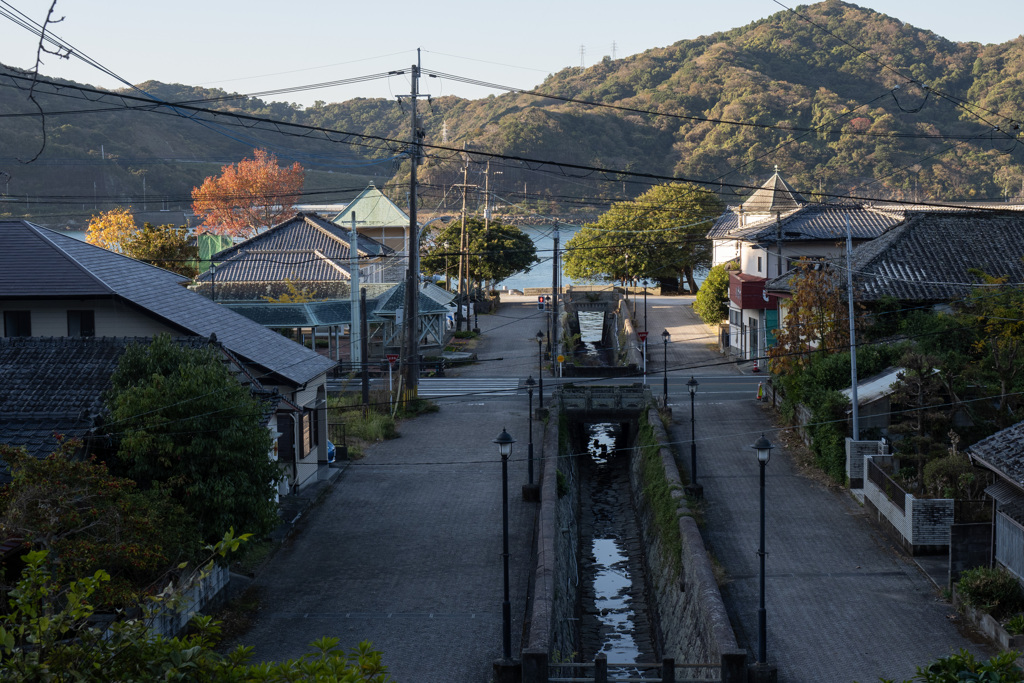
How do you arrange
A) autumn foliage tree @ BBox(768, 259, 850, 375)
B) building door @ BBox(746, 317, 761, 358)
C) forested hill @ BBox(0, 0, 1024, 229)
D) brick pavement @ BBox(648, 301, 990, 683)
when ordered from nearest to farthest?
brick pavement @ BBox(648, 301, 990, 683) → autumn foliage tree @ BBox(768, 259, 850, 375) → building door @ BBox(746, 317, 761, 358) → forested hill @ BBox(0, 0, 1024, 229)

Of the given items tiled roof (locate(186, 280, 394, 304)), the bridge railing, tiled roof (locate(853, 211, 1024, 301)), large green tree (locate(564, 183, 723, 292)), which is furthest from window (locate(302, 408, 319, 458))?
large green tree (locate(564, 183, 723, 292))

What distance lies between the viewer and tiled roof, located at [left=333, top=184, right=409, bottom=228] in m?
68.2

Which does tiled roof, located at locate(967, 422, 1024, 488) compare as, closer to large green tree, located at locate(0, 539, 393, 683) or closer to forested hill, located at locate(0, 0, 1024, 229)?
large green tree, located at locate(0, 539, 393, 683)

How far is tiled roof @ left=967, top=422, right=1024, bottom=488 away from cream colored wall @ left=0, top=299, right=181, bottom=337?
17.3 meters

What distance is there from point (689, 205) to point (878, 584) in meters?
54.2

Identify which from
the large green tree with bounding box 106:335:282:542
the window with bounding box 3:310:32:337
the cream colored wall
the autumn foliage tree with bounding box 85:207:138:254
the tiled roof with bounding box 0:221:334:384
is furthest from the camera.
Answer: the autumn foliage tree with bounding box 85:207:138:254

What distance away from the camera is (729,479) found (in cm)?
2502

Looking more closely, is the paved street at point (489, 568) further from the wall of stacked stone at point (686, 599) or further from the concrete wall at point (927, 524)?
the wall of stacked stone at point (686, 599)

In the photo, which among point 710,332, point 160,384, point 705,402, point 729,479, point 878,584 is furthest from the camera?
point 710,332

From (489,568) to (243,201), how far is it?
85.1 meters

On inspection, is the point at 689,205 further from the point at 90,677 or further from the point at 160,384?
the point at 90,677

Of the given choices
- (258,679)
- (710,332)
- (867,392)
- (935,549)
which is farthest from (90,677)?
(710,332)

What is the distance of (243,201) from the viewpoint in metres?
97.2

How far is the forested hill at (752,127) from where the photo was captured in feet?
264
